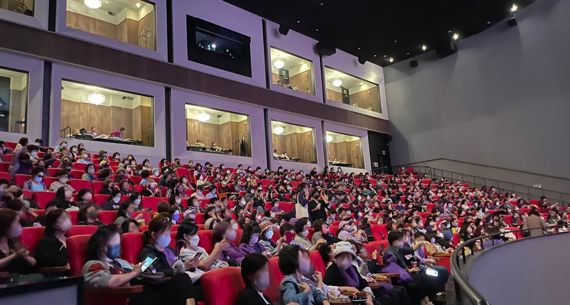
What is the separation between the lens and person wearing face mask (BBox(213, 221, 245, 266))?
357 centimetres

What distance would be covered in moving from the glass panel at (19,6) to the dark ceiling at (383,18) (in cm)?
578

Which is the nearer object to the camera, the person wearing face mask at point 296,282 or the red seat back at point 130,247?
the person wearing face mask at point 296,282

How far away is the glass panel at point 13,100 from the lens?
28.6 ft

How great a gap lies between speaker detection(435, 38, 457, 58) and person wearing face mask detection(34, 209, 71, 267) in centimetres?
1563

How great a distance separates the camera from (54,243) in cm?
275

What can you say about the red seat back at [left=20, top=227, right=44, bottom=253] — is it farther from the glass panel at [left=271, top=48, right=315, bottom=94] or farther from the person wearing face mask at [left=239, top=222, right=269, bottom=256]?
the glass panel at [left=271, top=48, right=315, bottom=94]

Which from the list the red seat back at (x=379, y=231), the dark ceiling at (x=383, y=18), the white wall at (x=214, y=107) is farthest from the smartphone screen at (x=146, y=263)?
the dark ceiling at (x=383, y=18)

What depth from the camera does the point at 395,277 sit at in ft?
13.4

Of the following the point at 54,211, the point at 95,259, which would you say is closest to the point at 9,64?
the point at 54,211

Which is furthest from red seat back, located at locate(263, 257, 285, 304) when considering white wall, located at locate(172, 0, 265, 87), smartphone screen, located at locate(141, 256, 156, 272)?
white wall, located at locate(172, 0, 265, 87)

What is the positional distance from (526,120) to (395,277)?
496 inches

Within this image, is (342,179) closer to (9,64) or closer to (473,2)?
(473,2)

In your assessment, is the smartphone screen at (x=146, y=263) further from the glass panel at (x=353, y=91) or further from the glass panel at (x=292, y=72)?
the glass panel at (x=353, y=91)

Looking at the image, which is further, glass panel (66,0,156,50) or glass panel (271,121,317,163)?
glass panel (271,121,317,163)
